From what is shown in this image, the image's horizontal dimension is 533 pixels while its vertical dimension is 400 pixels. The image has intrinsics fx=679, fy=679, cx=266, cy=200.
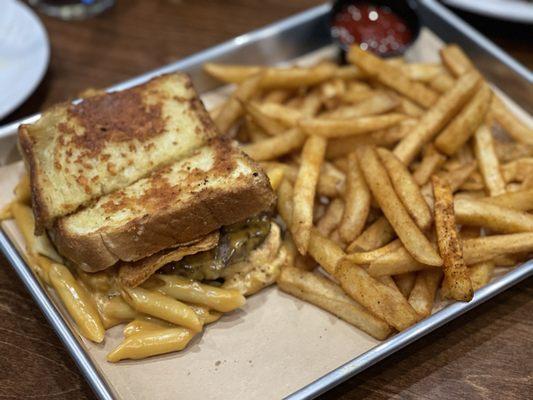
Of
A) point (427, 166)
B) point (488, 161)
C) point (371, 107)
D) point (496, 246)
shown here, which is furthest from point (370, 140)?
point (496, 246)

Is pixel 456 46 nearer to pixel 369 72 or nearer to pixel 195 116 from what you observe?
pixel 369 72

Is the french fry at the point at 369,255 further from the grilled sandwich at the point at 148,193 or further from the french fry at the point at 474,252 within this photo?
the grilled sandwich at the point at 148,193

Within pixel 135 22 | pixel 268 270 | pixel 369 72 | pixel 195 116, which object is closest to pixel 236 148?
pixel 195 116

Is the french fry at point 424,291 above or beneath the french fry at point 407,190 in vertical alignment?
beneath

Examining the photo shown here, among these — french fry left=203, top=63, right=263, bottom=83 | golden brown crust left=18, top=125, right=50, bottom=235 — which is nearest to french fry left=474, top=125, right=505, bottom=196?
french fry left=203, top=63, right=263, bottom=83

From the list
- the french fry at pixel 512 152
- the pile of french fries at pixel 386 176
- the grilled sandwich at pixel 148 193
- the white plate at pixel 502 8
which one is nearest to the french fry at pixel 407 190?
the pile of french fries at pixel 386 176

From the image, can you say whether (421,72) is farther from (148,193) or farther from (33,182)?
(33,182)
